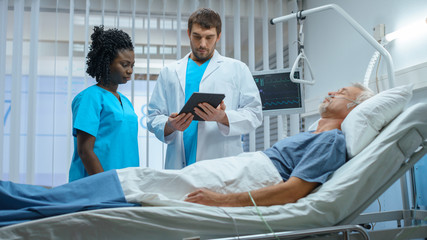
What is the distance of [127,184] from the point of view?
1.29m

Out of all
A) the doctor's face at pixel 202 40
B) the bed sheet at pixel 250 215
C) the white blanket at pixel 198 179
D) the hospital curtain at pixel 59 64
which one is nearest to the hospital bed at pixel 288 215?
the bed sheet at pixel 250 215

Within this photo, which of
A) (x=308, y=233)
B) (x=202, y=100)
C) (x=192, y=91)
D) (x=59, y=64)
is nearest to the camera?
(x=308, y=233)

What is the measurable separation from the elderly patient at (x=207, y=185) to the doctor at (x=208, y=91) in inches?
14.9

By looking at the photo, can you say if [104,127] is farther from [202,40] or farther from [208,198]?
[208,198]

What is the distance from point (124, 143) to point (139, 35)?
5.83 ft

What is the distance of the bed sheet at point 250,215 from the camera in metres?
1.00

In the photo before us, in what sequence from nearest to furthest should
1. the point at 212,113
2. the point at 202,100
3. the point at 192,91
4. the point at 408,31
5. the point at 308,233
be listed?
the point at 308,233 < the point at 202,100 < the point at 212,113 < the point at 192,91 < the point at 408,31

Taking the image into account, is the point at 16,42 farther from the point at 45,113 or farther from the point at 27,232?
the point at 27,232

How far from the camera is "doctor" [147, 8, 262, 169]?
6.32ft

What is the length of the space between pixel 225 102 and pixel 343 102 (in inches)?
24.2

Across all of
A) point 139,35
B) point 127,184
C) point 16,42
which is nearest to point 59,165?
point 16,42

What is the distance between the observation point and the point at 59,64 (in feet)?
10.6

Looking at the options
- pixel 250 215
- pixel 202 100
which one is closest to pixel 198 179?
pixel 250 215

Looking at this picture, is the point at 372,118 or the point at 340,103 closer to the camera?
the point at 372,118
